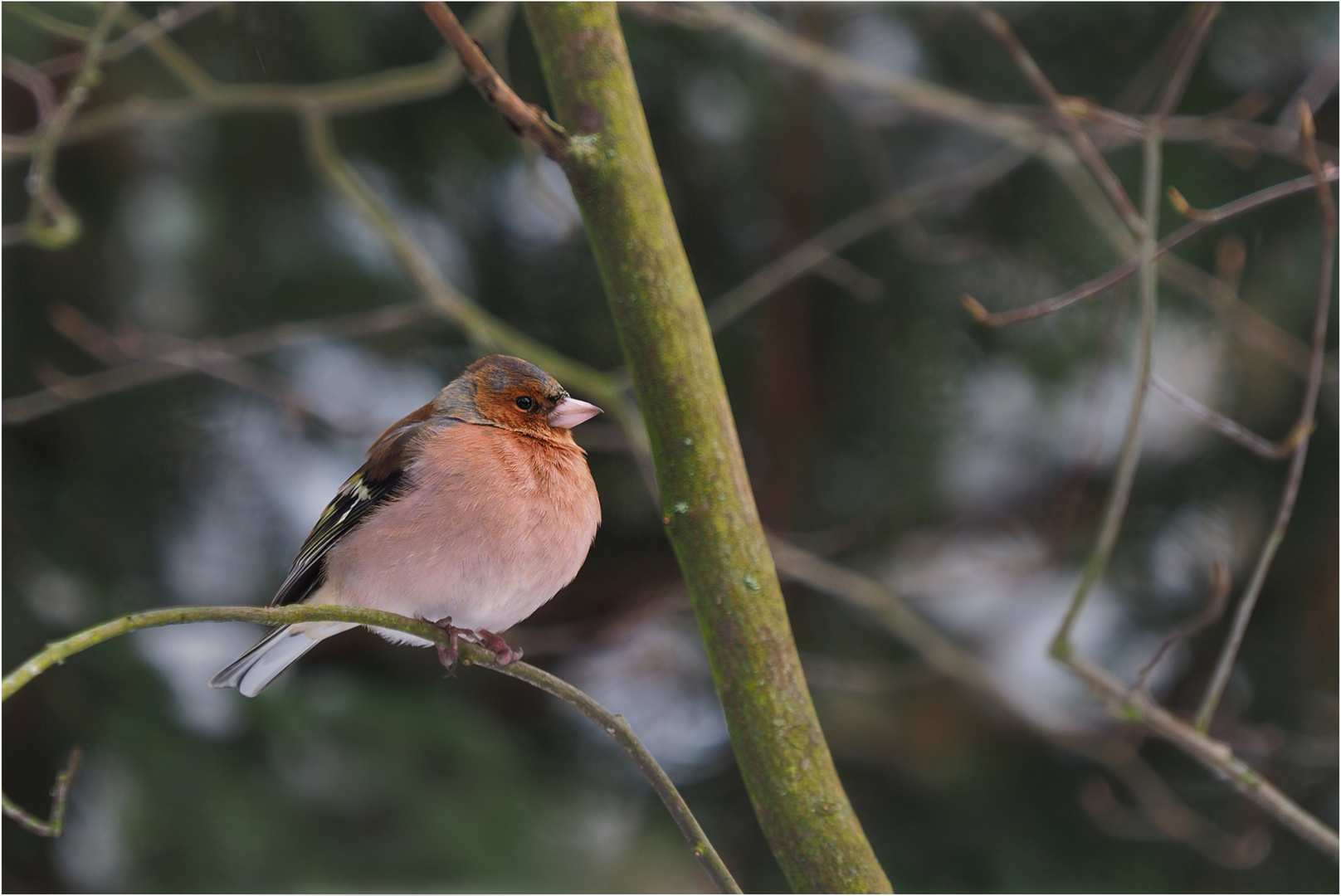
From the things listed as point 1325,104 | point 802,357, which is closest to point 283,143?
point 802,357

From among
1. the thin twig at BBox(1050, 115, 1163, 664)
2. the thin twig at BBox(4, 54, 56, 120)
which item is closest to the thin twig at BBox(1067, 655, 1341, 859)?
the thin twig at BBox(1050, 115, 1163, 664)

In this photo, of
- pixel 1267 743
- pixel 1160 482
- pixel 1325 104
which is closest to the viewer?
pixel 1267 743

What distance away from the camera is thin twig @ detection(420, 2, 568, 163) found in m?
0.83

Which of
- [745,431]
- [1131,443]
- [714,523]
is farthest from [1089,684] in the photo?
[745,431]

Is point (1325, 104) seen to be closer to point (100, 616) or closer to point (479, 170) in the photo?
point (479, 170)

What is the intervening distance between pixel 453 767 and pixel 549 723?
0.33 metres

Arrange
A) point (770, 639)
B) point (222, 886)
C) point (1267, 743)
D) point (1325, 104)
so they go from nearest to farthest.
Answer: point (770, 639)
point (222, 886)
point (1267, 743)
point (1325, 104)

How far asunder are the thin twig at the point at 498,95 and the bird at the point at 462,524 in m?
0.25

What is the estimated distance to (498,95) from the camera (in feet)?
2.93

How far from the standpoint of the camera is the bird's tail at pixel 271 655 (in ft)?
3.85

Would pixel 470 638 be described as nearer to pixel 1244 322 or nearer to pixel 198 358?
pixel 198 358

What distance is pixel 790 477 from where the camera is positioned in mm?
2574

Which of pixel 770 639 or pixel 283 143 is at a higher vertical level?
pixel 283 143

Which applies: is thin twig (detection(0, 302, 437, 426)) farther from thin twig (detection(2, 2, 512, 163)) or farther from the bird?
the bird
